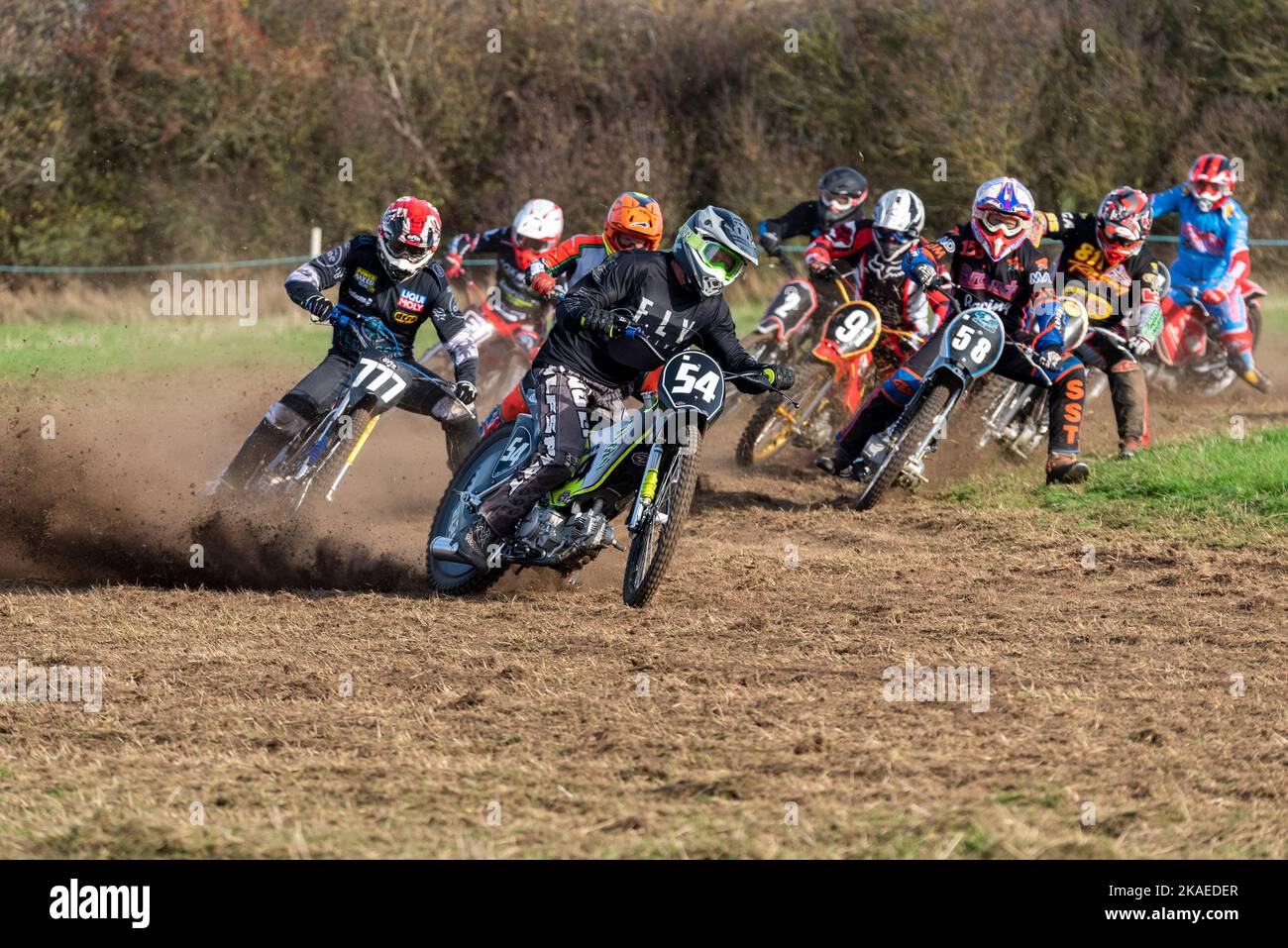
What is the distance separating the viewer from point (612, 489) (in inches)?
338

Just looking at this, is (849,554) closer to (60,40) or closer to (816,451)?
(816,451)

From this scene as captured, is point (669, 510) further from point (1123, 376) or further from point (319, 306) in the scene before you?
point (1123, 376)

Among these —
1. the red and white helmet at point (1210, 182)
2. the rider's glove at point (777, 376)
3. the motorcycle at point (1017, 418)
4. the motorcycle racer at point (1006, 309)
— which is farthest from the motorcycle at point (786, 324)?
the red and white helmet at point (1210, 182)

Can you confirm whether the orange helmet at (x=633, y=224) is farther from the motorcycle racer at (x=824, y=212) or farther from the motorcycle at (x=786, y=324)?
the motorcycle racer at (x=824, y=212)

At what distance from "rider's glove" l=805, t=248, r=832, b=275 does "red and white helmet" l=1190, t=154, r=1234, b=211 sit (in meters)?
4.89

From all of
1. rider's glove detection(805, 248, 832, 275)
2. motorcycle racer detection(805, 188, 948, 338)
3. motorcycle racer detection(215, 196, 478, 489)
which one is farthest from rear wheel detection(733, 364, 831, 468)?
motorcycle racer detection(215, 196, 478, 489)

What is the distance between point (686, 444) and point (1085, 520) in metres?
4.15

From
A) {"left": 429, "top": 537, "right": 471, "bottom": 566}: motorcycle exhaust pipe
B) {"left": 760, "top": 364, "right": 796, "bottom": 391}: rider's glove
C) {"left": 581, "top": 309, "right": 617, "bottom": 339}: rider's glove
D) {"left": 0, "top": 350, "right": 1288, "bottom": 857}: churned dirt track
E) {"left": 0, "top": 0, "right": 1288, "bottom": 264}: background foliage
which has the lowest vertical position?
{"left": 0, "top": 350, "right": 1288, "bottom": 857}: churned dirt track

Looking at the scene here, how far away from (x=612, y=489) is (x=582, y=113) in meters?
27.6

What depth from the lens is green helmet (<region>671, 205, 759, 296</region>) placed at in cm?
833

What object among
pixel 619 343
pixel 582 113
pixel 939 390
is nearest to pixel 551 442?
pixel 619 343

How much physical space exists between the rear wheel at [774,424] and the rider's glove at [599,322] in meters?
4.91

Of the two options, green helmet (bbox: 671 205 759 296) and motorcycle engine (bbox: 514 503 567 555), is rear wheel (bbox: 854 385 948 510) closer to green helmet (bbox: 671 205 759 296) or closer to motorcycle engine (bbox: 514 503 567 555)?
green helmet (bbox: 671 205 759 296)

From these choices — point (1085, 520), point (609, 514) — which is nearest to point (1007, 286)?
point (1085, 520)
